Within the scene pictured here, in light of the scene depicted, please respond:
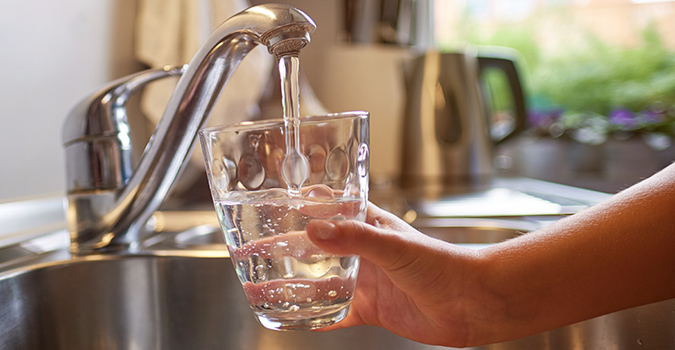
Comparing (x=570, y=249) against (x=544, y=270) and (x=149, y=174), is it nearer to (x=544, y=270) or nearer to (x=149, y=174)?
(x=544, y=270)

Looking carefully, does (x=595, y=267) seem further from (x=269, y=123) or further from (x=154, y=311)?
(x=154, y=311)

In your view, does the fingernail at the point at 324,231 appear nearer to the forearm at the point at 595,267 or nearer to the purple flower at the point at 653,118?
the forearm at the point at 595,267

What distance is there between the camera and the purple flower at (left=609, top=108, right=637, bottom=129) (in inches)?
76.9

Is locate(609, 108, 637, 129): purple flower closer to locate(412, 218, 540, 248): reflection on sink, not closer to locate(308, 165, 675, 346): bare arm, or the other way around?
locate(412, 218, 540, 248): reflection on sink

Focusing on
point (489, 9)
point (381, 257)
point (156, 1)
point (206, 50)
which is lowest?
point (381, 257)

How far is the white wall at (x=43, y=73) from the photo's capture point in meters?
0.61

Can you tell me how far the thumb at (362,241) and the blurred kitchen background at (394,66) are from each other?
1.52 ft

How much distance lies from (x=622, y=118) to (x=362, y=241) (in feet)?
6.82

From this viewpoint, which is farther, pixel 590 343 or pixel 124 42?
pixel 124 42

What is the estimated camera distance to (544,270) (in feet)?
1.21

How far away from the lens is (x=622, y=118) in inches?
A: 82.5

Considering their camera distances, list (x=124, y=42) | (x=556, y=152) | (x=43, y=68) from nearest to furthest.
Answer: (x=43, y=68) → (x=124, y=42) → (x=556, y=152)

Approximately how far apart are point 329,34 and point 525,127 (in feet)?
1.87

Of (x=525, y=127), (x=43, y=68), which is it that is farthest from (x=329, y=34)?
(x=43, y=68)
